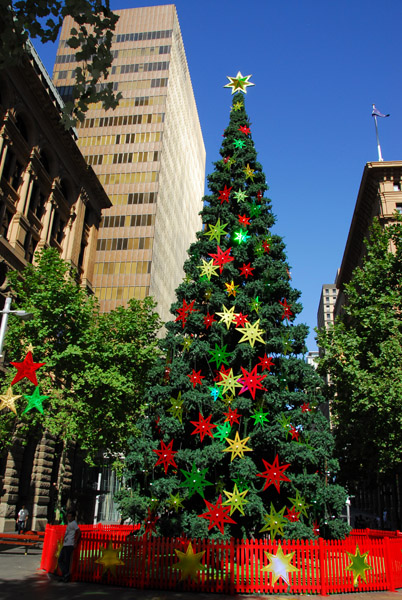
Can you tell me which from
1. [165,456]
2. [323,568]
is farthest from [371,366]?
[323,568]

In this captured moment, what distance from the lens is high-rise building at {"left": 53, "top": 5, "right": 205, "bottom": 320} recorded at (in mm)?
63594

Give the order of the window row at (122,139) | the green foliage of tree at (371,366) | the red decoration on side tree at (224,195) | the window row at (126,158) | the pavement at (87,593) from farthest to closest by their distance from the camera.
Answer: the window row at (122,139), the window row at (126,158), the green foliage of tree at (371,366), the red decoration on side tree at (224,195), the pavement at (87,593)

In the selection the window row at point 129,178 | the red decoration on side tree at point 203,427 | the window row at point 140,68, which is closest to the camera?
the red decoration on side tree at point 203,427

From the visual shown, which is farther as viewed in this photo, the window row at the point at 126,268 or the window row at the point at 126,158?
the window row at the point at 126,158

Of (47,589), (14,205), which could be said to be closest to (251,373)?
(47,589)

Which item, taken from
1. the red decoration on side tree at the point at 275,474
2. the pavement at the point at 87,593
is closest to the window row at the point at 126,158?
the red decoration on side tree at the point at 275,474

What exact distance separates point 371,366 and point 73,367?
51.2ft

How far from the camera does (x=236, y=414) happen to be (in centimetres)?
1523

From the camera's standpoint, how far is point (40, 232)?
3791 centimetres

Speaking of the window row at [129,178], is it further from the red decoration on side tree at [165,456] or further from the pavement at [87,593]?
the pavement at [87,593]

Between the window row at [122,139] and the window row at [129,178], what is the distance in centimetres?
521

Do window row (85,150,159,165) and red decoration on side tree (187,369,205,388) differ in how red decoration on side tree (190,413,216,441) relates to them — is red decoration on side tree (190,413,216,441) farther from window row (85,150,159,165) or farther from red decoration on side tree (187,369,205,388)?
window row (85,150,159,165)

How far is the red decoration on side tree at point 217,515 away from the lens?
14.0 metres

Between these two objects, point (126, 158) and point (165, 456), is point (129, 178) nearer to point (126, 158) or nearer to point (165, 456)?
point (126, 158)
